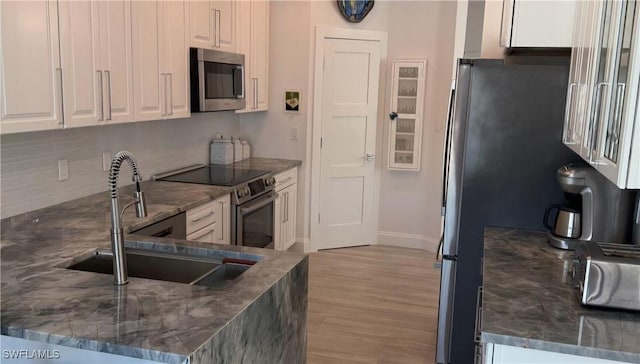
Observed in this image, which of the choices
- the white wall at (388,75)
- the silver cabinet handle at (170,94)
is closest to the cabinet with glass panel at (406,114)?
the white wall at (388,75)

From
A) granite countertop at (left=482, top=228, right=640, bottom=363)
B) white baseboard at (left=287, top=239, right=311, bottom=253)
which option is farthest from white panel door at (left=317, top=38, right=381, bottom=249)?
granite countertop at (left=482, top=228, right=640, bottom=363)

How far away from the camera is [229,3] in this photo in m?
4.25

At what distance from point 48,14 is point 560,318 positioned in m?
2.45

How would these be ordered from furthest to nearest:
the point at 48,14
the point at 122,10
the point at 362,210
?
the point at 362,210 → the point at 122,10 → the point at 48,14

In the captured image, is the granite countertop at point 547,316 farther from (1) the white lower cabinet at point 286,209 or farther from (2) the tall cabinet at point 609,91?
(1) the white lower cabinet at point 286,209

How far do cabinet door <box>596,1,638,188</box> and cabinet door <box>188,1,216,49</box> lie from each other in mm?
2847

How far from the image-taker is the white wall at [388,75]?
5.30 meters

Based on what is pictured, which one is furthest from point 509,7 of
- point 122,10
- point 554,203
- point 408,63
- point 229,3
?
point 408,63

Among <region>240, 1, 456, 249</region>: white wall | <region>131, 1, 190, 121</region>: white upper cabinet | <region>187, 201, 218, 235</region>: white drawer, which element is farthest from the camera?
<region>240, 1, 456, 249</region>: white wall

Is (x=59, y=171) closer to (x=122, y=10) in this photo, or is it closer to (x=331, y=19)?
(x=122, y=10)

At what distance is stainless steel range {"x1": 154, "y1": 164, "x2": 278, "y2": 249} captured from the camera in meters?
3.94

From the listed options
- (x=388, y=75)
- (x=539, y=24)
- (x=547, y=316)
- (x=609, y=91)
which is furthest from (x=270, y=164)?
(x=609, y=91)

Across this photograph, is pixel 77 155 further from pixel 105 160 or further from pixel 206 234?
pixel 206 234

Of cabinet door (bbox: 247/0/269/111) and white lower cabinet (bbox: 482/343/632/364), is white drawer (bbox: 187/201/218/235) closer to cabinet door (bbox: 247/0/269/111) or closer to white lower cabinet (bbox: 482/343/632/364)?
cabinet door (bbox: 247/0/269/111)
